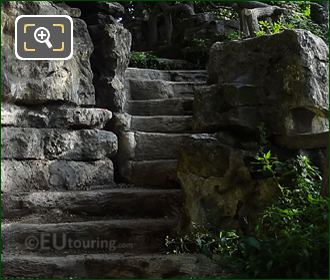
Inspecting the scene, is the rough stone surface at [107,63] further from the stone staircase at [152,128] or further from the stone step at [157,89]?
the stone step at [157,89]

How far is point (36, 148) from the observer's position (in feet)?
14.9

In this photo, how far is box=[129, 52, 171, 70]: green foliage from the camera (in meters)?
7.62

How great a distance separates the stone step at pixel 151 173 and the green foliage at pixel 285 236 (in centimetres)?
128

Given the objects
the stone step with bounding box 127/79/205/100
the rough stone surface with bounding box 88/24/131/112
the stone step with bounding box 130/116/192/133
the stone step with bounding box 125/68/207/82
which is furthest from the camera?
the stone step with bounding box 125/68/207/82

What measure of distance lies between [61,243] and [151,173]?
5.31 ft

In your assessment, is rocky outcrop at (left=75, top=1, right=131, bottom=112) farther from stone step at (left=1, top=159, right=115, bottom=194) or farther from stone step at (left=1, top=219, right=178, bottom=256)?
stone step at (left=1, top=219, right=178, bottom=256)

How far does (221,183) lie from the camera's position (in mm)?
3703

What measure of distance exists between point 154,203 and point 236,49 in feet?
5.43

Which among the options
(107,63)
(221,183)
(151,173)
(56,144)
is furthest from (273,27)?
(56,144)

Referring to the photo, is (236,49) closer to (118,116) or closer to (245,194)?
(245,194)

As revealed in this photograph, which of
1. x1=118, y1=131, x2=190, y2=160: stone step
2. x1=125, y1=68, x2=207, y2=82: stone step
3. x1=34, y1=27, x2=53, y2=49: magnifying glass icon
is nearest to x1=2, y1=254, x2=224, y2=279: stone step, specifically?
x1=34, y1=27, x2=53, y2=49: magnifying glass icon

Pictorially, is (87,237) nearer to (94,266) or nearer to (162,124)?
(94,266)

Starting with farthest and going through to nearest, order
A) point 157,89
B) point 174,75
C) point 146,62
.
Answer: point 146,62, point 174,75, point 157,89

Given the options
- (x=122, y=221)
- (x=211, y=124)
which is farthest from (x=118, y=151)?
(x=211, y=124)
